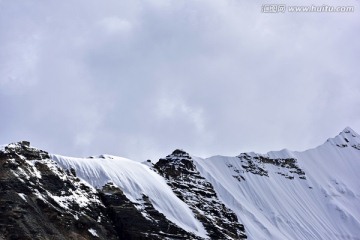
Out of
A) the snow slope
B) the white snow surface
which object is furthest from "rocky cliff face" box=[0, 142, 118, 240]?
the snow slope

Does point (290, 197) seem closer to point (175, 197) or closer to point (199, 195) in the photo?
point (199, 195)

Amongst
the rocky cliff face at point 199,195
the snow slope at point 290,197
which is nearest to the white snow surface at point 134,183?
the rocky cliff face at point 199,195

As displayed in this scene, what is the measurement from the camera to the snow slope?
14450 cm

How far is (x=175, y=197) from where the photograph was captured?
396 ft

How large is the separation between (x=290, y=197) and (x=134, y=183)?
62.6 m

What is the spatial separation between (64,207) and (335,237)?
8099 cm

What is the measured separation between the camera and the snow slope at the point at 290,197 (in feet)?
474

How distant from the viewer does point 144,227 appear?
103m

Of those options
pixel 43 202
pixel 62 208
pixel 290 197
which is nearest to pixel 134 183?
pixel 62 208

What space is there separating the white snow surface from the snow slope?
21.7 m

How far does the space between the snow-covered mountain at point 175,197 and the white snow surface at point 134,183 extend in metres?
0.21

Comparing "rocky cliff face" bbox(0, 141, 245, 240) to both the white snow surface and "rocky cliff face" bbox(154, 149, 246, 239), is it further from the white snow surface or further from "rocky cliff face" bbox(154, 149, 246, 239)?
the white snow surface

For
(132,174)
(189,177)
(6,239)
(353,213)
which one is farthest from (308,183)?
(6,239)

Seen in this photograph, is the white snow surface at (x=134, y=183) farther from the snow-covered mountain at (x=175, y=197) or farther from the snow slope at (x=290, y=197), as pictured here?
the snow slope at (x=290, y=197)
